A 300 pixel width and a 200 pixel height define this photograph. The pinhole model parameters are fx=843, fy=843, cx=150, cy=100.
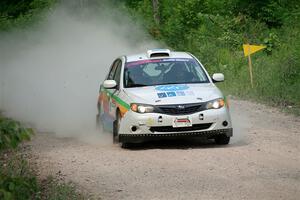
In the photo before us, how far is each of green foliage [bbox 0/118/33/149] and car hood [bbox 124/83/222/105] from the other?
632 centimetres

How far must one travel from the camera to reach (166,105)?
45.1 feet

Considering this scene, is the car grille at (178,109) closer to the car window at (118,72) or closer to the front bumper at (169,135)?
the front bumper at (169,135)

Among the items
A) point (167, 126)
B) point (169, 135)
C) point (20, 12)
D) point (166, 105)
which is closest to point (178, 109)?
point (166, 105)

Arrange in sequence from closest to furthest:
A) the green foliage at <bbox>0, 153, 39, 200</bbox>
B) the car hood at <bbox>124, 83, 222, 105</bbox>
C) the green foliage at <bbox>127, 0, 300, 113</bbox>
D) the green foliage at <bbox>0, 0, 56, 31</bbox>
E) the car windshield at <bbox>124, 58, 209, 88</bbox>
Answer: the green foliage at <bbox>0, 153, 39, 200</bbox> → the car hood at <bbox>124, 83, 222, 105</bbox> → the car windshield at <bbox>124, 58, 209, 88</bbox> → the green foliage at <bbox>127, 0, 300, 113</bbox> → the green foliage at <bbox>0, 0, 56, 31</bbox>

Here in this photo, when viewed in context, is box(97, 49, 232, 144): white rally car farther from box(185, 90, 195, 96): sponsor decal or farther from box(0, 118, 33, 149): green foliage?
box(0, 118, 33, 149): green foliage

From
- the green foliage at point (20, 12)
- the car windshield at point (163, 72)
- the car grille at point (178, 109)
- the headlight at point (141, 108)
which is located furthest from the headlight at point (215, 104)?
the green foliage at point (20, 12)

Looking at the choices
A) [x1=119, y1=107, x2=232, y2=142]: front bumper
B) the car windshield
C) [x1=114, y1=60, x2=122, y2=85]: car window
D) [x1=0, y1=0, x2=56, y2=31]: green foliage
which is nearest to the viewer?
[x1=119, y1=107, x2=232, y2=142]: front bumper

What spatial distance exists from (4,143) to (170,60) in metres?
8.28

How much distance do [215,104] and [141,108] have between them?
1240mm

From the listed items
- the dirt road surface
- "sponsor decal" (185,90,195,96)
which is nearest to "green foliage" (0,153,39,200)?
the dirt road surface

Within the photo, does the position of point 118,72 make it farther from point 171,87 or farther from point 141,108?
point 141,108

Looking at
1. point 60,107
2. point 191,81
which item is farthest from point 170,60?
point 60,107

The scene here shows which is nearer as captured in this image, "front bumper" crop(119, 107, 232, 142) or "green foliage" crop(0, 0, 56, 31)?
"front bumper" crop(119, 107, 232, 142)

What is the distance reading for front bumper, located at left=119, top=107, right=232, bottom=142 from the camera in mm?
13742
